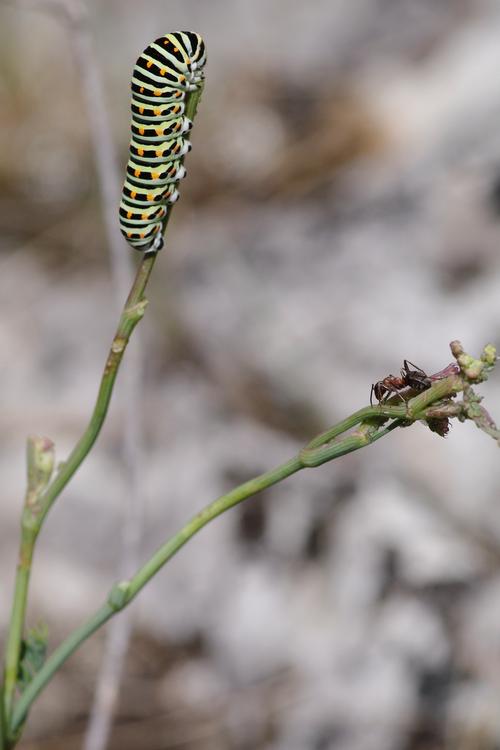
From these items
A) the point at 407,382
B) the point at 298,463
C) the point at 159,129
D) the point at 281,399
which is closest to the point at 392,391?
the point at 407,382

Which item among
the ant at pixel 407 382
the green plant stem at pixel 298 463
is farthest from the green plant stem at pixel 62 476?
the ant at pixel 407 382

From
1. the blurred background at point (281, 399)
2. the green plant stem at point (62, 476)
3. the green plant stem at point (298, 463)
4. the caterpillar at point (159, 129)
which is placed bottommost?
the green plant stem at point (298, 463)

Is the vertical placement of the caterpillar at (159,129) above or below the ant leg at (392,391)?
above

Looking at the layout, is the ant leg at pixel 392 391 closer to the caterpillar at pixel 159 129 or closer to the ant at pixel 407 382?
the ant at pixel 407 382

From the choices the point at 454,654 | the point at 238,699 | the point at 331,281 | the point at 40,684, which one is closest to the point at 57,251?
the point at 331,281

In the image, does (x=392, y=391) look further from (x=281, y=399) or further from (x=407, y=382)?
(x=281, y=399)

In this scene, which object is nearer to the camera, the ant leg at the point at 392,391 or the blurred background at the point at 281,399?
the ant leg at the point at 392,391

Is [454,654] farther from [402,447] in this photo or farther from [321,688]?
[402,447]
